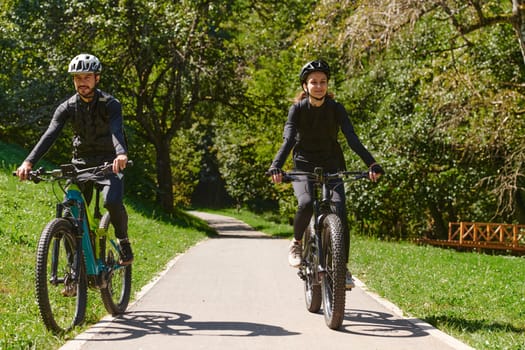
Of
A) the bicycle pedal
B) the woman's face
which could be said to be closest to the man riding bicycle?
the bicycle pedal

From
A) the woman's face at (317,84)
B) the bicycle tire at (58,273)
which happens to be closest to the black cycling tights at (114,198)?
the bicycle tire at (58,273)

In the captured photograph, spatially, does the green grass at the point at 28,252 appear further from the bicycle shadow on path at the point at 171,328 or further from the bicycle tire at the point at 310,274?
the bicycle tire at the point at 310,274

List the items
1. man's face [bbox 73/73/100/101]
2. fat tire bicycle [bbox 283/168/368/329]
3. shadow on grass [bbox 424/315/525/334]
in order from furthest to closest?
shadow on grass [bbox 424/315/525/334] < man's face [bbox 73/73/100/101] < fat tire bicycle [bbox 283/168/368/329]

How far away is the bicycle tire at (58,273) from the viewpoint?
15.6 ft

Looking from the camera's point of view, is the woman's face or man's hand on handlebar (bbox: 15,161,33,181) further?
the woman's face

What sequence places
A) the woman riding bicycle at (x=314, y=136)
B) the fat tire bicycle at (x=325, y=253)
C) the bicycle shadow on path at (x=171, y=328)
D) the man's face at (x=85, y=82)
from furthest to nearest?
1. the woman riding bicycle at (x=314, y=136)
2. the man's face at (x=85, y=82)
3. the fat tire bicycle at (x=325, y=253)
4. the bicycle shadow on path at (x=171, y=328)

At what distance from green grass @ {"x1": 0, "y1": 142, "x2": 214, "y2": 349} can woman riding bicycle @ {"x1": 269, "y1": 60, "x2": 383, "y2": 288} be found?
220 cm

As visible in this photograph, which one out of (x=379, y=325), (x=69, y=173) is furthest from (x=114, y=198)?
(x=379, y=325)

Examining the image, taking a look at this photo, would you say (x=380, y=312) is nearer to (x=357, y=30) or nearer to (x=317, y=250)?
(x=317, y=250)

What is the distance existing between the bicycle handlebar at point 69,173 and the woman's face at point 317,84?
1871mm

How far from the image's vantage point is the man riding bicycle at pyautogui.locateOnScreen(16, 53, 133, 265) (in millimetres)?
5418

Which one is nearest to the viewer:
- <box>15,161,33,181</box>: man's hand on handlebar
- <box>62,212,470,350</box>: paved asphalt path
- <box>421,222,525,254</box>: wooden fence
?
<box>62,212,470,350</box>: paved asphalt path

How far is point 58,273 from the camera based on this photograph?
5.05 metres

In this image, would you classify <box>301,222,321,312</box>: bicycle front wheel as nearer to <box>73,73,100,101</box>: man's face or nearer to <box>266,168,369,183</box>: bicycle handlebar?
<box>266,168,369,183</box>: bicycle handlebar
